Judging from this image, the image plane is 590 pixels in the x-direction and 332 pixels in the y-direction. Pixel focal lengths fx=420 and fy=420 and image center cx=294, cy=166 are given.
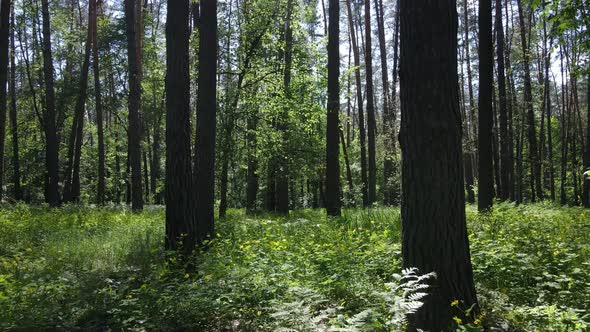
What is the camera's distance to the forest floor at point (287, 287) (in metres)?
3.94

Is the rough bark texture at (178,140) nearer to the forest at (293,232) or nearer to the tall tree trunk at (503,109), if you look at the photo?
the forest at (293,232)

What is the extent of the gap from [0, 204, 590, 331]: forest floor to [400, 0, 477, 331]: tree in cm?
34

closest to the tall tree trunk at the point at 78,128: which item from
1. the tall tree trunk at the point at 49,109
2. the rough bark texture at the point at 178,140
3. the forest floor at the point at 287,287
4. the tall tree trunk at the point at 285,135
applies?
the tall tree trunk at the point at 49,109

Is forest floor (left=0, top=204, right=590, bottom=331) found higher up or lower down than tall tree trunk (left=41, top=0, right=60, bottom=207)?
lower down

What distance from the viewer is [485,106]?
11.1 metres

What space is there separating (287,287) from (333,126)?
26.9 ft

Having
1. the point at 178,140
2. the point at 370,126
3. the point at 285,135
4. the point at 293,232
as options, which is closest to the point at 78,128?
the point at 285,135

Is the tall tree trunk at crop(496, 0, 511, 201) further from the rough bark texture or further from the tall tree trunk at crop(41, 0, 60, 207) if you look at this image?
the tall tree trunk at crop(41, 0, 60, 207)

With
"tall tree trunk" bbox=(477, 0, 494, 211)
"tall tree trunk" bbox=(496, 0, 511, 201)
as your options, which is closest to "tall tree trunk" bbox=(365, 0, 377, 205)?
"tall tree trunk" bbox=(496, 0, 511, 201)

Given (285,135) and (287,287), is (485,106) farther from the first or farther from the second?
(287,287)

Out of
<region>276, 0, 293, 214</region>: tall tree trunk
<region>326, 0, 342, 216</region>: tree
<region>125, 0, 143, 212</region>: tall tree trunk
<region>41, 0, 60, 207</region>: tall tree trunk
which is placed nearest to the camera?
<region>326, 0, 342, 216</region>: tree

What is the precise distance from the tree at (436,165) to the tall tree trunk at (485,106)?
7945 mm

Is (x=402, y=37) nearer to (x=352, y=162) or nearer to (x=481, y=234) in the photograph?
(x=481, y=234)

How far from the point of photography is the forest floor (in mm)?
3938
